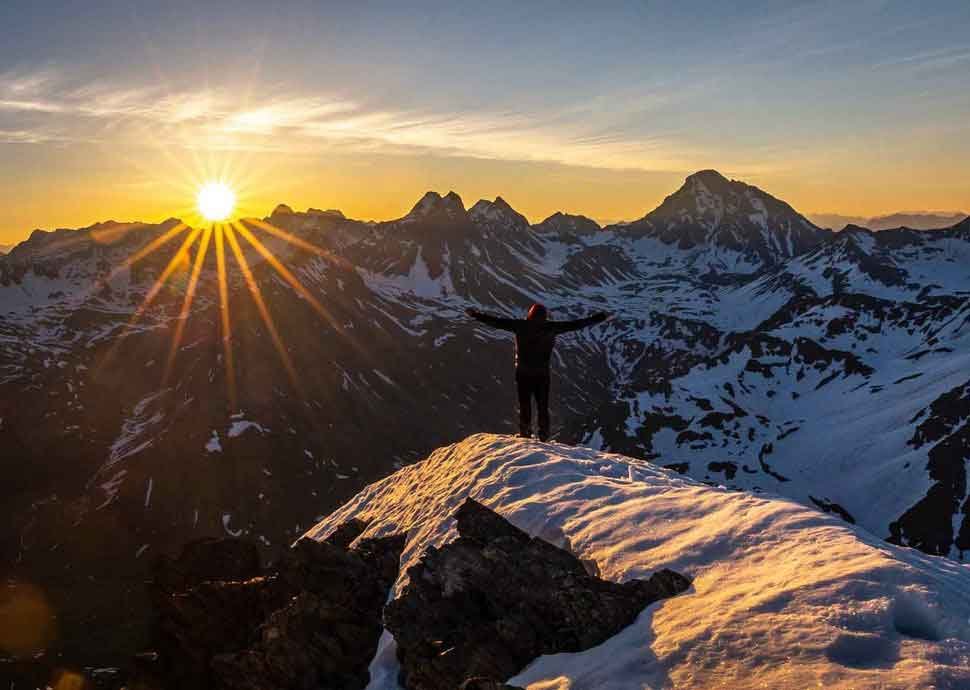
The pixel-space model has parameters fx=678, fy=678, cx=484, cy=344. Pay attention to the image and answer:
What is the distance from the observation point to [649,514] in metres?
15.0

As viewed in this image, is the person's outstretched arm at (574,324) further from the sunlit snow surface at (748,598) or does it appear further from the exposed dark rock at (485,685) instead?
the exposed dark rock at (485,685)

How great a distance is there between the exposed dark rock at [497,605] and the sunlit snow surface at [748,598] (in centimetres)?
45

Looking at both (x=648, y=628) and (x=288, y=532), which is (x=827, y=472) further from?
(x=648, y=628)

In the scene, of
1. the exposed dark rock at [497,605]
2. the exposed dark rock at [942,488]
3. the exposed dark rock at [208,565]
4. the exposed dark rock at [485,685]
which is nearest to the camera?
the exposed dark rock at [485,685]

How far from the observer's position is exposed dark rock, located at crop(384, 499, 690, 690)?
12273 millimetres

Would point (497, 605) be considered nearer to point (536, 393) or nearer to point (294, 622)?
point (294, 622)

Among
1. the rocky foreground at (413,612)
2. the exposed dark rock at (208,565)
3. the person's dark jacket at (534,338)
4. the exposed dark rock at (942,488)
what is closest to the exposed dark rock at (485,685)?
the rocky foreground at (413,612)

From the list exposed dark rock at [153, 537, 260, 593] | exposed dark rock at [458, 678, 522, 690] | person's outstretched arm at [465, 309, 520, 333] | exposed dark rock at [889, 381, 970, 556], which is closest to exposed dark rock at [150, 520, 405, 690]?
exposed dark rock at [153, 537, 260, 593]

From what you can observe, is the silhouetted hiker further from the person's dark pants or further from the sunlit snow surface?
the sunlit snow surface

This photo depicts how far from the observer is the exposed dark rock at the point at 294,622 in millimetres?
17375

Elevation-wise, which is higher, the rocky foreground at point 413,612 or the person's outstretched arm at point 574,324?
the person's outstretched arm at point 574,324

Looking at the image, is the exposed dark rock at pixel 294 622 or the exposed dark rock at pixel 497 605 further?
the exposed dark rock at pixel 294 622

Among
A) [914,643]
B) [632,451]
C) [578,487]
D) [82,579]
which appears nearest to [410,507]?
[578,487]

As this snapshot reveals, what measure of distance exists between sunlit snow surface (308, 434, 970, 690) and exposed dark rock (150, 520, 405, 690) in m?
1.36
